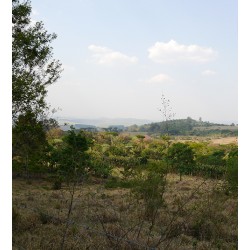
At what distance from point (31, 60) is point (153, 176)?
3.77 metres

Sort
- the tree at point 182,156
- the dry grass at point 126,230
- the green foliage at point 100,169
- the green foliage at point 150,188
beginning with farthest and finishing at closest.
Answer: the tree at point 182,156
the green foliage at point 100,169
the green foliage at point 150,188
the dry grass at point 126,230

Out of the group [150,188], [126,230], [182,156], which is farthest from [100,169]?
[126,230]

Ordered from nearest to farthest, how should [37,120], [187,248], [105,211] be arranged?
[187,248]
[105,211]
[37,120]

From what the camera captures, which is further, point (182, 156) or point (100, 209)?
point (182, 156)

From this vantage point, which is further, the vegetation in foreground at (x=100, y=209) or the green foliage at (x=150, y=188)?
the green foliage at (x=150, y=188)

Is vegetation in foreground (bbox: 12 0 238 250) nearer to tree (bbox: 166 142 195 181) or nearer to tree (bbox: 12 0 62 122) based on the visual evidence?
tree (bbox: 12 0 62 122)

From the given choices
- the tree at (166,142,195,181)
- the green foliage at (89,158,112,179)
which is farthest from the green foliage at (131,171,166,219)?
the tree at (166,142,195,181)

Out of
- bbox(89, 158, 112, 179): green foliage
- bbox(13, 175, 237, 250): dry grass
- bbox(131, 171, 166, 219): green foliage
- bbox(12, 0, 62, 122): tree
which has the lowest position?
bbox(89, 158, 112, 179): green foliage

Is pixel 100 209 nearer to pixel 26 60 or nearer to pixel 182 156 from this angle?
pixel 26 60

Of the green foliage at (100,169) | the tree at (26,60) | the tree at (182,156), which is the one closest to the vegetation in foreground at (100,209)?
the tree at (26,60)

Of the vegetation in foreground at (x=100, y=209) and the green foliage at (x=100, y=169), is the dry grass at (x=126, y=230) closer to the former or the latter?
the vegetation in foreground at (x=100, y=209)
